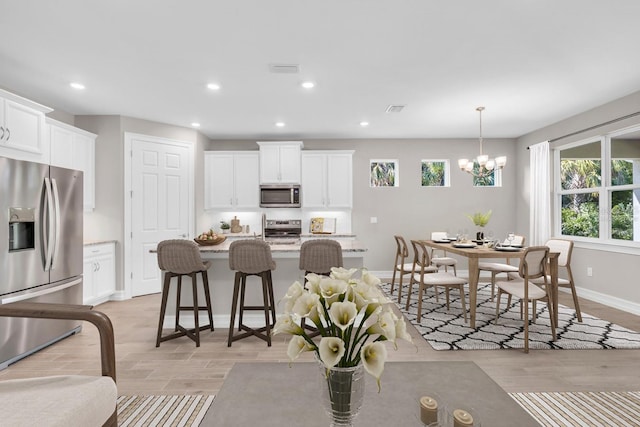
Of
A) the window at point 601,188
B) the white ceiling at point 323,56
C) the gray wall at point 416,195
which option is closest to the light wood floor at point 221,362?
the window at point 601,188

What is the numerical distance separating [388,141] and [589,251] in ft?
11.7

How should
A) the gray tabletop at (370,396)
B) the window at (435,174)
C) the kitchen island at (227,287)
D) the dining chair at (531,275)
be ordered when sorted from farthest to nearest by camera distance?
the window at (435,174) → the kitchen island at (227,287) → the dining chair at (531,275) → the gray tabletop at (370,396)

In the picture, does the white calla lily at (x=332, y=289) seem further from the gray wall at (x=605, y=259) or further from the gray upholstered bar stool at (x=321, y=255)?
the gray wall at (x=605, y=259)

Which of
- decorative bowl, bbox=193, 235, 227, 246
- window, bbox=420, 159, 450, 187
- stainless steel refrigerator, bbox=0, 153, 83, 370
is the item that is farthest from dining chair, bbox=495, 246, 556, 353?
stainless steel refrigerator, bbox=0, 153, 83, 370

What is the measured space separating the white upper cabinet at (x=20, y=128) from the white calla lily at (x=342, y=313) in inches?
146

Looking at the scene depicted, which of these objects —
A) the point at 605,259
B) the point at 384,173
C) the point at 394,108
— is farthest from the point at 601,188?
the point at 384,173

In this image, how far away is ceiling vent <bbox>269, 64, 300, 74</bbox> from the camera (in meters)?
3.20

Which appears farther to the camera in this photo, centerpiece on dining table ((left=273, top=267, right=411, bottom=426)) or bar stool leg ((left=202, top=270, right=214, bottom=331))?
bar stool leg ((left=202, top=270, right=214, bottom=331))

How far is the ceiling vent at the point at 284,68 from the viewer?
3203 millimetres

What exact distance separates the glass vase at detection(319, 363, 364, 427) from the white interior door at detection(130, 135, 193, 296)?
4698 millimetres

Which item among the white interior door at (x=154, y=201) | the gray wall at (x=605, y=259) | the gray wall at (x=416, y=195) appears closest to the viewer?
the gray wall at (x=605, y=259)

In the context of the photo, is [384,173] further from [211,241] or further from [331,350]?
[331,350]

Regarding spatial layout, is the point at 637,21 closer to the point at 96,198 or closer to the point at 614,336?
the point at 614,336

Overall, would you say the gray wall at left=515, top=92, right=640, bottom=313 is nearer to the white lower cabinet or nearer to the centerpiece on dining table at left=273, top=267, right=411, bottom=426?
the centerpiece on dining table at left=273, top=267, right=411, bottom=426
